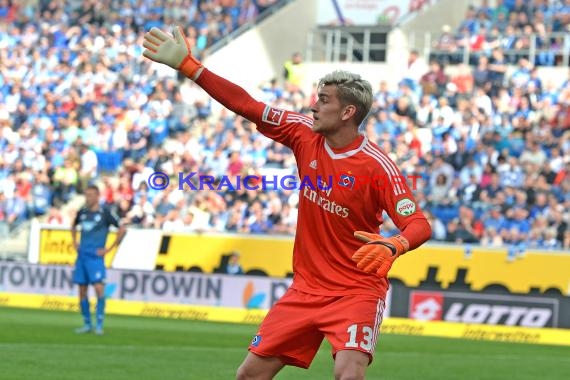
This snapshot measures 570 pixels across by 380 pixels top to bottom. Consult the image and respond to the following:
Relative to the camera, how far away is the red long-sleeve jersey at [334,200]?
7.84m

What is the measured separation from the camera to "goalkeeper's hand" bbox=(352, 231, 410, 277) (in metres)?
7.27

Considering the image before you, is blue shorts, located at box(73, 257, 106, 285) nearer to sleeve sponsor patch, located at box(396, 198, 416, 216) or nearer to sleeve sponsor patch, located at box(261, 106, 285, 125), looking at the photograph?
sleeve sponsor patch, located at box(261, 106, 285, 125)

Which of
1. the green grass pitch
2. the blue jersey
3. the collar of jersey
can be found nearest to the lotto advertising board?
the green grass pitch

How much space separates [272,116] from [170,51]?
755 millimetres

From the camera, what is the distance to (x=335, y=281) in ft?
26.0

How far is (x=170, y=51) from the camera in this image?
26.1 ft

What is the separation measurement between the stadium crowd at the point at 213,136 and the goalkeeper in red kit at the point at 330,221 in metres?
14.9

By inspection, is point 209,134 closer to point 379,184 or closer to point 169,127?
point 169,127

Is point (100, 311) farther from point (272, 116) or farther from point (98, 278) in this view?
point (272, 116)

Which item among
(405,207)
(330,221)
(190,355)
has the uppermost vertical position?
(405,207)

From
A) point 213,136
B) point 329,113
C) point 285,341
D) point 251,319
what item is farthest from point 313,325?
point 213,136

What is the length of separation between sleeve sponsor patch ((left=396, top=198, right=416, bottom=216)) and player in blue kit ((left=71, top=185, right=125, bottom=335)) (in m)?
10.6

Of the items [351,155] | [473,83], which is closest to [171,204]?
[473,83]

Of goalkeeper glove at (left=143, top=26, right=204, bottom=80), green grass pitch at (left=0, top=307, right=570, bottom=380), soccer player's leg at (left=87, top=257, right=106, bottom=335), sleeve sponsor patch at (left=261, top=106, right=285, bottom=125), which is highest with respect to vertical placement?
goalkeeper glove at (left=143, top=26, right=204, bottom=80)
